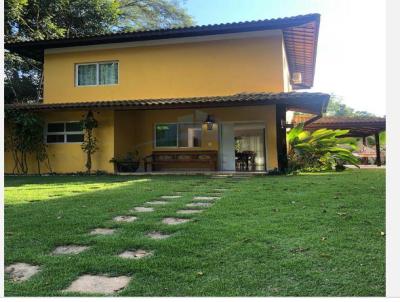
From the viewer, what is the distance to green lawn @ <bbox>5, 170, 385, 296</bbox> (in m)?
3.00

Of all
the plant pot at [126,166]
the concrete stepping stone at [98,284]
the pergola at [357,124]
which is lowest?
the concrete stepping stone at [98,284]

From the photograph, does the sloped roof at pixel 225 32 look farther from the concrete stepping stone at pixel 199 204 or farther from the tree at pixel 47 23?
the concrete stepping stone at pixel 199 204

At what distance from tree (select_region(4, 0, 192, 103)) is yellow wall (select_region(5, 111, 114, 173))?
7.74 metres

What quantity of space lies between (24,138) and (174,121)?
5.39 meters

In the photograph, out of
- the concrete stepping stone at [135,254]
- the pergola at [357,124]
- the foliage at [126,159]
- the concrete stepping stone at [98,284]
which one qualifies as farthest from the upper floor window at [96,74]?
the concrete stepping stone at [98,284]

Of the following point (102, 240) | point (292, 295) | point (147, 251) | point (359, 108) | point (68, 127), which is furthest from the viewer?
point (359, 108)

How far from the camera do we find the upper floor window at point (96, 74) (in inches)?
610

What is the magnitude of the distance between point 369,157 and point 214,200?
73.0ft

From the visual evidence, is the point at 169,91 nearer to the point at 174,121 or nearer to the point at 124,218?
the point at 174,121

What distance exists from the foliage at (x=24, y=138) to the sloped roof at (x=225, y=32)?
10.3 ft

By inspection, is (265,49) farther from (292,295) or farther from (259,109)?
(292,295)

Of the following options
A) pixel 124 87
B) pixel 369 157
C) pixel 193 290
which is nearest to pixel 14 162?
pixel 124 87

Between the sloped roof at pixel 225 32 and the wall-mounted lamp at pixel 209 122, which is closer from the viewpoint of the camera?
the sloped roof at pixel 225 32

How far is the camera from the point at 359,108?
6350 centimetres
